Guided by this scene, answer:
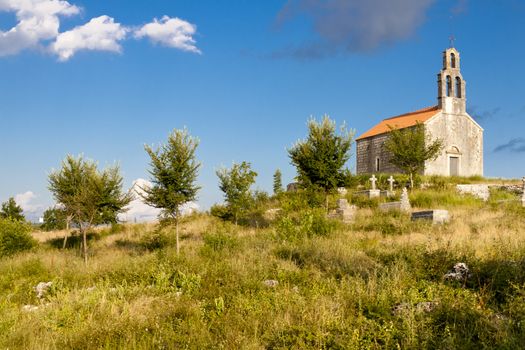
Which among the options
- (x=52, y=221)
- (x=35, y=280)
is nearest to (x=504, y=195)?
(x=35, y=280)

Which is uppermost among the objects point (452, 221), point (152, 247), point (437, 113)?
point (437, 113)

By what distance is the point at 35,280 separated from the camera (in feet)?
36.9

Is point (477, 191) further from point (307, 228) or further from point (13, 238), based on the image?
point (13, 238)

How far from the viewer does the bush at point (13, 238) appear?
1994cm

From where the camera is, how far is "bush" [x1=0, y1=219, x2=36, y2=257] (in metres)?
19.9

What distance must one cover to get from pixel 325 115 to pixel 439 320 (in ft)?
58.3

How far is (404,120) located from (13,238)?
36.0m

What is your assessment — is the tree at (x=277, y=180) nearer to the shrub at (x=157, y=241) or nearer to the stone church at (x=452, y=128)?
the stone church at (x=452, y=128)

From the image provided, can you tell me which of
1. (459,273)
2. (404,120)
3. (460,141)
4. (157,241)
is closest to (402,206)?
(157,241)

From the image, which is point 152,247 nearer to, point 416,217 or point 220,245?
point 220,245

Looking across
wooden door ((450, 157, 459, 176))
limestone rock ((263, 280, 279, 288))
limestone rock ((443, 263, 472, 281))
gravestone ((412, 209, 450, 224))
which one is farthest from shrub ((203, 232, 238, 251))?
wooden door ((450, 157, 459, 176))

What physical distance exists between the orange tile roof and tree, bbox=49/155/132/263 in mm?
26150

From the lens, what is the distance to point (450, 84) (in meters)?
41.0

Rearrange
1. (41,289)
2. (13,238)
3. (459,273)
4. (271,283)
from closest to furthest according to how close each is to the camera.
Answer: (459,273)
(271,283)
(41,289)
(13,238)
